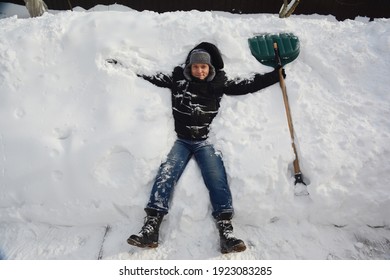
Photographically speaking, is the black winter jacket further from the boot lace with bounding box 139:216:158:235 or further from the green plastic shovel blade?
the boot lace with bounding box 139:216:158:235

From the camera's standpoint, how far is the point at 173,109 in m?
2.99

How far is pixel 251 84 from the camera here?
10.1 ft

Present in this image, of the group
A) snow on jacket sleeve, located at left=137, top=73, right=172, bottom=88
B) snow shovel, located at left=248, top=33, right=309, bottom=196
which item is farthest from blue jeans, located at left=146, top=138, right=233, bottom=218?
snow shovel, located at left=248, top=33, right=309, bottom=196

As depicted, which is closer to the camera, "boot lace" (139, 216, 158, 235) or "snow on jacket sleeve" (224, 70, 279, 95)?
"boot lace" (139, 216, 158, 235)

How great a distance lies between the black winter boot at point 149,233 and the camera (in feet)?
7.51

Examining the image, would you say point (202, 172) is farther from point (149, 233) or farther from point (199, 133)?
point (149, 233)

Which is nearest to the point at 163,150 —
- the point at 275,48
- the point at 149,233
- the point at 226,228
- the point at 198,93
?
the point at 198,93

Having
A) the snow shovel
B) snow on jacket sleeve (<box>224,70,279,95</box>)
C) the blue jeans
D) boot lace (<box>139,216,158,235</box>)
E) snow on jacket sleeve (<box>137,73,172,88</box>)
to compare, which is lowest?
boot lace (<box>139,216,158,235</box>)

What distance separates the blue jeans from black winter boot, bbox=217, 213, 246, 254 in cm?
5

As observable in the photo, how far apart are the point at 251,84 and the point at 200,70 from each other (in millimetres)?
593

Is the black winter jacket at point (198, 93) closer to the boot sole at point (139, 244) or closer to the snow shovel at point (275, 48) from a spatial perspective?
the snow shovel at point (275, 48)

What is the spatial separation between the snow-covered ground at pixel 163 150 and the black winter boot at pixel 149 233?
0.14m

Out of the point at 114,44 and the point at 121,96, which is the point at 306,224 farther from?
the point at 114,44

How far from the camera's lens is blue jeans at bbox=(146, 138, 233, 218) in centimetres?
248
